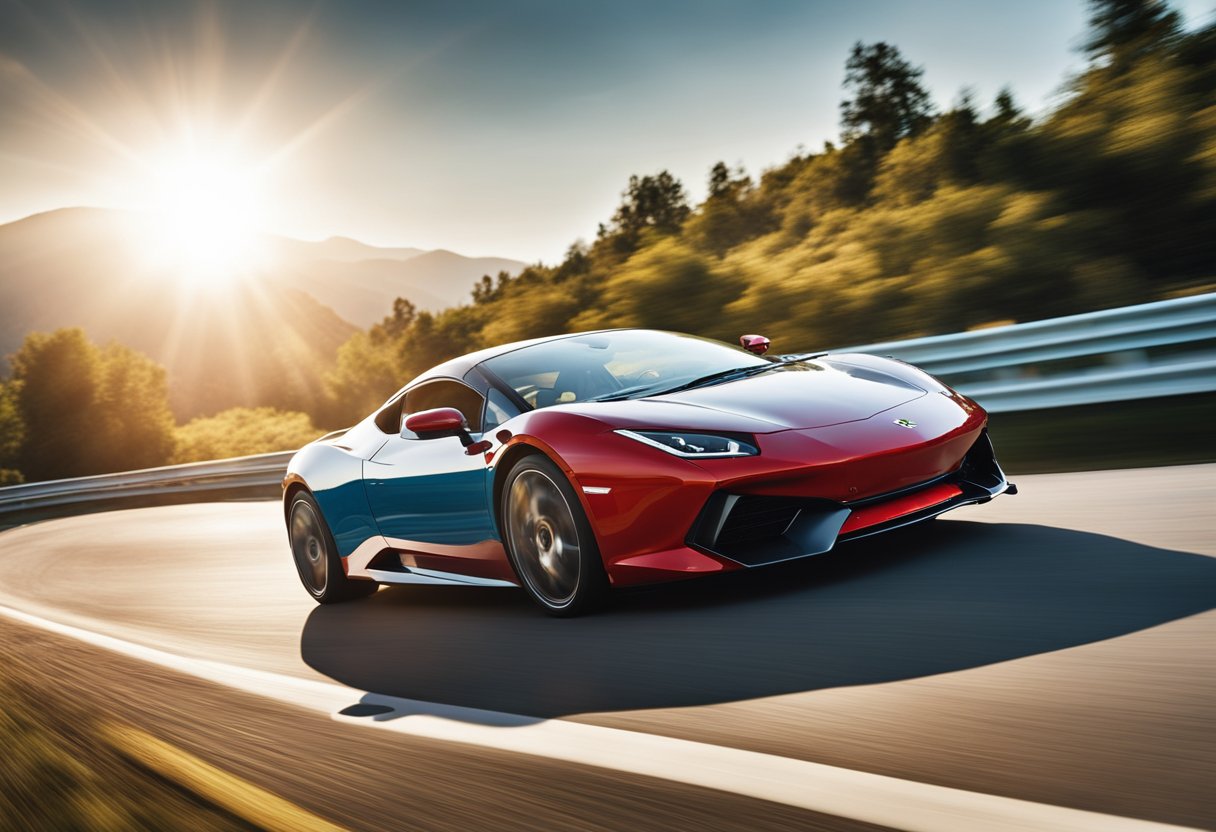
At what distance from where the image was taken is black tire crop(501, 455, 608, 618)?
14.7 ft

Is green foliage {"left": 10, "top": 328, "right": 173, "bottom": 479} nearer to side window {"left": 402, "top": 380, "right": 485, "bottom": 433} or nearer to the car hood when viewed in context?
side window {"left": 402, "top": 380, "right": 485, "bottom": 433}

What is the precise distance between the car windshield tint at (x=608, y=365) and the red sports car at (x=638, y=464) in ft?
0.04

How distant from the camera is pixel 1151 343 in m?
7.55

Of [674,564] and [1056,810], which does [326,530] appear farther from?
[1056,810]

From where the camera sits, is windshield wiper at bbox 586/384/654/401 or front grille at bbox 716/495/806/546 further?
windshield wiper at bbox 586/384/654/401

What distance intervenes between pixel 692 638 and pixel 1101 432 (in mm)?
4558

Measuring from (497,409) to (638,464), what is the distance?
1.07 metres

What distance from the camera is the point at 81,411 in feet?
234

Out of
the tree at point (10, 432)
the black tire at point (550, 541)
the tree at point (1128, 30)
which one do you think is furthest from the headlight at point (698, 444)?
the tree at point (10, 432)

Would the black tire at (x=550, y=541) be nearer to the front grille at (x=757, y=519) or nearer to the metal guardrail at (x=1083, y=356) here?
the front grille at (x=757, y=519)

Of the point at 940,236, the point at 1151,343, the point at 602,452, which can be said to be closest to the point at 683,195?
the point at 940,236

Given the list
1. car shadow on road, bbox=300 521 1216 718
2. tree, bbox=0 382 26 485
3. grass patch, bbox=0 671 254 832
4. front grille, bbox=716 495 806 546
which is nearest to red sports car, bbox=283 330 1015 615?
front grille, bbox=716 495 806 546

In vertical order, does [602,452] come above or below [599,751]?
above

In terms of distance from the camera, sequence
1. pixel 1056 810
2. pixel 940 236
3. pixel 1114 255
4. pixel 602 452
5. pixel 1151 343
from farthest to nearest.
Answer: pixel 940 236, pixel 1114 255, pixel 1151 343, pixel 602 452, pixel 1056 810
